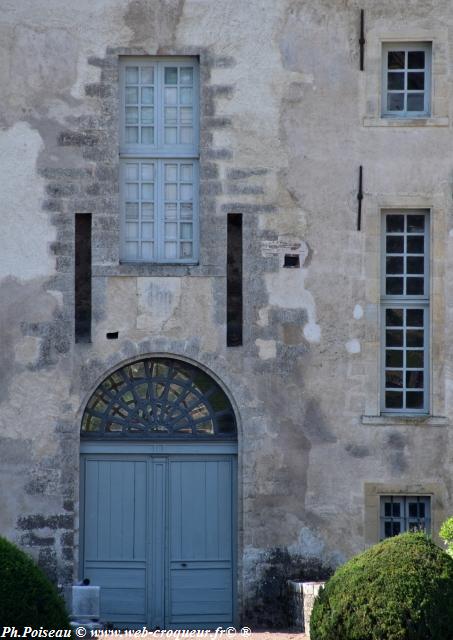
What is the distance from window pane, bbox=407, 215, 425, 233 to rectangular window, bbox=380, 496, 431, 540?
325 cm

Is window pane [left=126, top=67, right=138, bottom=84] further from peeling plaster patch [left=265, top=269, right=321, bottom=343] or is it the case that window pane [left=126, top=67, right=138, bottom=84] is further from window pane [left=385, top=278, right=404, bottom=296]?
window pane [left=385, top=278, right=404, bottom=296]

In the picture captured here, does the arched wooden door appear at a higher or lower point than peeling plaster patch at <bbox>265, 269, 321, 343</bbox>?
lower

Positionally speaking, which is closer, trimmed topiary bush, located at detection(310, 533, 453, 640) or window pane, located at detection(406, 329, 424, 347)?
trimmed topiary bush, located at detection(310, 533, 453, 640)

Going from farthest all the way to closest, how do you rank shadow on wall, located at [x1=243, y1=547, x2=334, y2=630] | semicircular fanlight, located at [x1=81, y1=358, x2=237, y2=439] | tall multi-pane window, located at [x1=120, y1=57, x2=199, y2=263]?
tall multi-pane window, located at [x1=120, y1=57, x2=199, y2=263] < semicircular fanlight, located at [x1=81, y1=358, x2=237, y2=439] < shadow on wall, located at [x1=243, y1=547, x2=334, y2=630]

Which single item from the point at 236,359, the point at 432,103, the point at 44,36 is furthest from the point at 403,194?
the point at 44,36

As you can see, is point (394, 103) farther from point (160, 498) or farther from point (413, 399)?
point (160, 498)

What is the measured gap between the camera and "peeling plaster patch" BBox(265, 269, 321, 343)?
1962cm

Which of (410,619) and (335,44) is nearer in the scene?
(410,619)

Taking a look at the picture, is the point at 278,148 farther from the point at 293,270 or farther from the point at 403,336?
the point at 403,336

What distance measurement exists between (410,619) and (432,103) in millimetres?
7329

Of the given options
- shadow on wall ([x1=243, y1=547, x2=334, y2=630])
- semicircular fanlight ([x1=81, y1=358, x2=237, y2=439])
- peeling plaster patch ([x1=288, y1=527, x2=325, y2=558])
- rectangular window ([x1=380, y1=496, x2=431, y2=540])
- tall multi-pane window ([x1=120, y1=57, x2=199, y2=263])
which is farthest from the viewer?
tall multi-pane window ([x1=120, y1=57, x2=199, y2=263])

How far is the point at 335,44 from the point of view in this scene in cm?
1980

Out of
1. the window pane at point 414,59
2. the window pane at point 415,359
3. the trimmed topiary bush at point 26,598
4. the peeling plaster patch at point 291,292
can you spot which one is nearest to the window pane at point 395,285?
the window pane at point 415,359

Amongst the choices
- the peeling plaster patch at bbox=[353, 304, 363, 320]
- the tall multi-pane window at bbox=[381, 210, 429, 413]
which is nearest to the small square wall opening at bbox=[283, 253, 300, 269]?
the peeling plaster patch at bbox=[353, 304, 363, 320]
